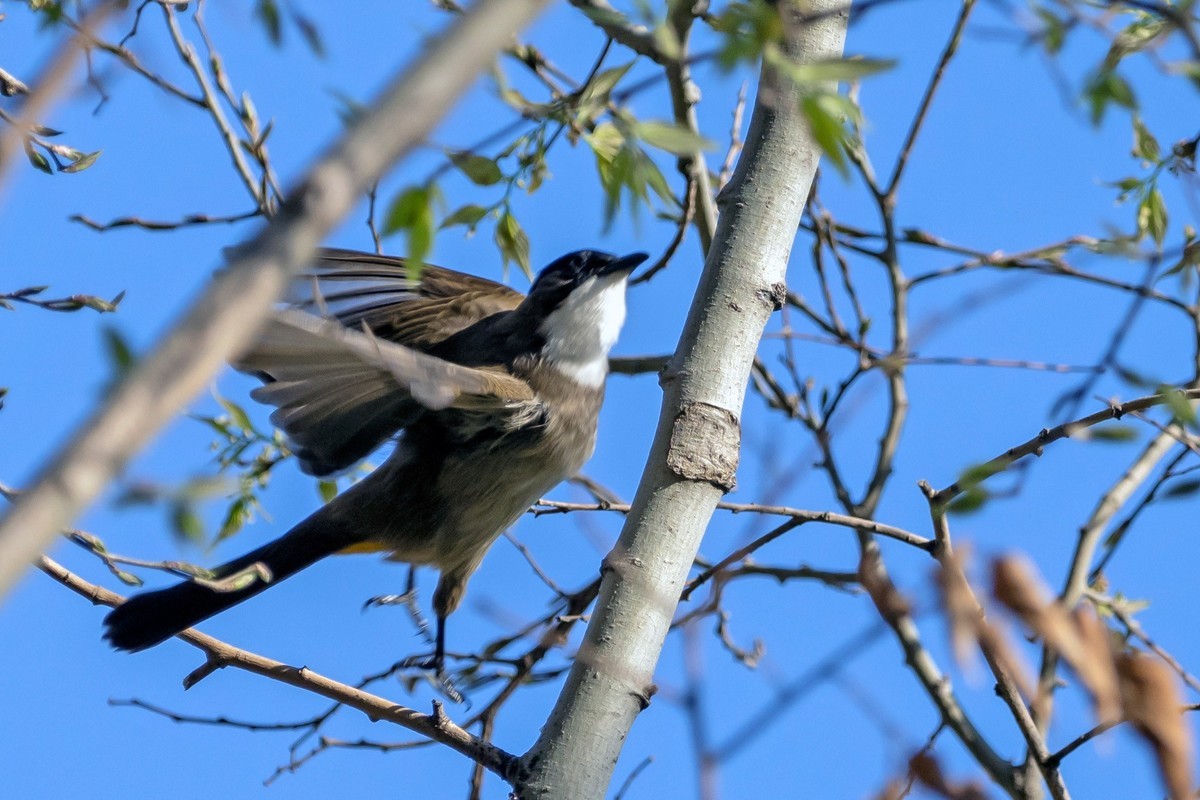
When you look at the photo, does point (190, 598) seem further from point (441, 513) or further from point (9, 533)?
point (9, 533)

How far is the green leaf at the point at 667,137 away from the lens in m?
1.58

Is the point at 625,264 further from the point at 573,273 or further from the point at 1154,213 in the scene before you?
the point at 1154,213

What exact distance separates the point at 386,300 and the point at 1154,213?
2785mm

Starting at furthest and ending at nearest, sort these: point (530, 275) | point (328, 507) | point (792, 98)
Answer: point (328, 507), point (530, 275), point (792, 98)

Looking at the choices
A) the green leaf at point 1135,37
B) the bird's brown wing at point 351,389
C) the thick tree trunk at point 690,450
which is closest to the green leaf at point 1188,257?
the green leaf at point 1135,37

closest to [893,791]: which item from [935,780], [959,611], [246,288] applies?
[935,780]

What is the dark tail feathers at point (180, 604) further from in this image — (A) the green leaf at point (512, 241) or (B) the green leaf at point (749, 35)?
(B) the green leaf at point (749, 35)

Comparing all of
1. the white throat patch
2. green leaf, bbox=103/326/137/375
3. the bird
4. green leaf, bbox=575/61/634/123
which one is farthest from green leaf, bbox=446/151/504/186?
the white throat patch

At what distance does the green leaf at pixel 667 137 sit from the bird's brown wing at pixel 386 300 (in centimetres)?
310

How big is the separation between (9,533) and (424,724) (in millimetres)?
2143

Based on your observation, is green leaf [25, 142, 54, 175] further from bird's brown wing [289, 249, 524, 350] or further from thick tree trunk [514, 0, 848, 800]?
thick tree trunk [514, 0, 848, 800]

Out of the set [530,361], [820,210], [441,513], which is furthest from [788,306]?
[441,513]

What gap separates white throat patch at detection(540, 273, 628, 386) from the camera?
190 inches

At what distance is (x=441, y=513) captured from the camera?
190 inches
